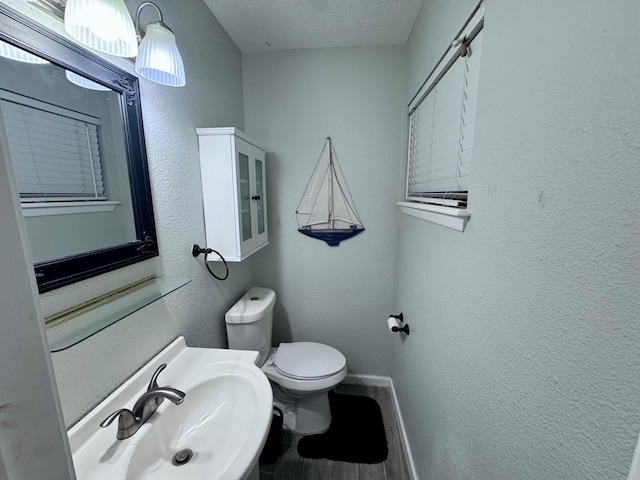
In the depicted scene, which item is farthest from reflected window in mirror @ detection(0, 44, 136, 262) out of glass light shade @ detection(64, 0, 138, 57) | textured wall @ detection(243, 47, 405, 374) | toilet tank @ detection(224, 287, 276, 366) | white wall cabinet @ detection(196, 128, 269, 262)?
textured wall @ detection(243, 47, 405, 374)

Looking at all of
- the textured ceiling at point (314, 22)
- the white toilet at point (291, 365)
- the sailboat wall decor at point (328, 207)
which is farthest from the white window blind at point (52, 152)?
the sailboat wall decor at point (328, 207)

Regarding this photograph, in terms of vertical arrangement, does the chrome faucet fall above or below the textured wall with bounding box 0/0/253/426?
below

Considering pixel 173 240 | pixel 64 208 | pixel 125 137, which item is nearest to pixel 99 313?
pixel 64 208

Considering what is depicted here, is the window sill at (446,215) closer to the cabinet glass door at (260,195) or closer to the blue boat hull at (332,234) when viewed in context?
the blue boat hull at (332,234)

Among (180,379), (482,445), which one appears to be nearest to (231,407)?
(180,379)

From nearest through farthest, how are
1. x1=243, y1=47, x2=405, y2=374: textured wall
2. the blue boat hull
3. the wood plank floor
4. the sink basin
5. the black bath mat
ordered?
the sink basin < the wood plank floor < the black bath mat < x1=243, y1=47, x2=405, y2=374: textured wall < the blue boat hull

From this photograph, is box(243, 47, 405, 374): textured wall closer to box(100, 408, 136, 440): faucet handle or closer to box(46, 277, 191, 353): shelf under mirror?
box(46, 277, 191, 353): shelf under mirror

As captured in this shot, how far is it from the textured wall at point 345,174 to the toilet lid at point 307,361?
0.27 m

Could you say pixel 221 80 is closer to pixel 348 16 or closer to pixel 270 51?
pixel 270 51

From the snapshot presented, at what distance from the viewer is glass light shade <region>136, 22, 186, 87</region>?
792 mm

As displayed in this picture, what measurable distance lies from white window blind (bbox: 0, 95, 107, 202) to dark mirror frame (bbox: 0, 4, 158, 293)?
0.11 meters

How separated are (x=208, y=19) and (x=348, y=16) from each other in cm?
70

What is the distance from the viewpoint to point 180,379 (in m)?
0.92

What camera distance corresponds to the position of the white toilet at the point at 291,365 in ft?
4.54
